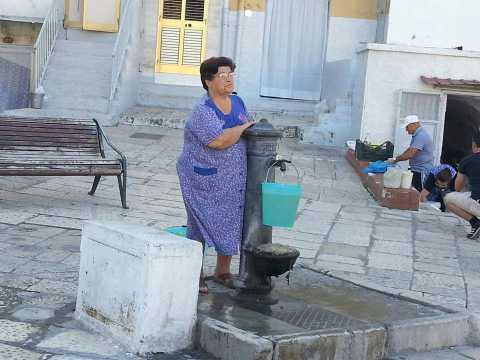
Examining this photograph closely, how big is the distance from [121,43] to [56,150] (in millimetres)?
8053

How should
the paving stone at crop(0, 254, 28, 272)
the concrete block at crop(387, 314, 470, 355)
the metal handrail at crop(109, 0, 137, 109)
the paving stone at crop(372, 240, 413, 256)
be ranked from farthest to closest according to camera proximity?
the metal handrail at crop(109, 0, 137, 109), the paving stone at crop(372, 240, 413, 256), the paving stone at crop(0, 254, 28, 272), the concrete block at crop(387, 314, 470, 355)

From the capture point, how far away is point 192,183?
18.1ft

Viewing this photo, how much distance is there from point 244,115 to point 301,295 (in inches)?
53.4

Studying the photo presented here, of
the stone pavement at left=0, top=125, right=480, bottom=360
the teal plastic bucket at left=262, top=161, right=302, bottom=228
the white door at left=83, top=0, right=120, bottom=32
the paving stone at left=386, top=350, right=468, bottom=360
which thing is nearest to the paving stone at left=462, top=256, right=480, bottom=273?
the stone pavement at left=0, top=125, right=480, bottom=360

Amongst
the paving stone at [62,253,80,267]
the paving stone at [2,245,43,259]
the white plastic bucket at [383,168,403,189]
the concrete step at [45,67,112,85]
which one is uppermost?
the concrete step at [45,67,112,85]

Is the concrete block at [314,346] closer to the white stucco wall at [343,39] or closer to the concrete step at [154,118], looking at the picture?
the concrete step at [154,118]

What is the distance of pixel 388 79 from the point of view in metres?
15.2

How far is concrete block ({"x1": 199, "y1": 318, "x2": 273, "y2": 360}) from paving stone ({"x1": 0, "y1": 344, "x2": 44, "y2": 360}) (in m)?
0.95

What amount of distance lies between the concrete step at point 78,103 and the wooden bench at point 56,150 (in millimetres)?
6659

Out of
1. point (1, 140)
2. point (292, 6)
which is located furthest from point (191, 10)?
point (1, 140)

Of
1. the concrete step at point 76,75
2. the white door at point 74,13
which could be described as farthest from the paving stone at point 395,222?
the white door at point 74,13

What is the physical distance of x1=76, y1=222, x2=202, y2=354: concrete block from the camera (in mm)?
4520

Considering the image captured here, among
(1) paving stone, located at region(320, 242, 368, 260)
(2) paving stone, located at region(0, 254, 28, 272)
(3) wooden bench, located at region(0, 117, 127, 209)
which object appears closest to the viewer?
(2) paving stone, located at region(0, 254, 28, 272)

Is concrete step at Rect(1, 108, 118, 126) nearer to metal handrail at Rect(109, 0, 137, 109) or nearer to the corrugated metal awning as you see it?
metal handrail at Rect(109, 0, 137, 109)
